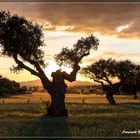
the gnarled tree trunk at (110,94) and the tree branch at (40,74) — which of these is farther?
the tree branch at (40,74)

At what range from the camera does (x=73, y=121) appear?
2039cm

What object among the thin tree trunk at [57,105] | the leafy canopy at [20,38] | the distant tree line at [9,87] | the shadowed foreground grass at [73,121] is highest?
the leafy canopy at [20,38]

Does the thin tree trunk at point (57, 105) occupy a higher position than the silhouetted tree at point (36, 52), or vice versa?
the silhouetted tree at point (36, 52)

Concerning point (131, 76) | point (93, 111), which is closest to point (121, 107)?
point (93, 111)

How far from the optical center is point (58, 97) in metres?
24.2

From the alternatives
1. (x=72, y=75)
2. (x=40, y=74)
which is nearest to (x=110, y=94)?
(x=72, y=75)

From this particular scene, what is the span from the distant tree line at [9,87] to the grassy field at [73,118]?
33cm

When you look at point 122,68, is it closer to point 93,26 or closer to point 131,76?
point 131,76

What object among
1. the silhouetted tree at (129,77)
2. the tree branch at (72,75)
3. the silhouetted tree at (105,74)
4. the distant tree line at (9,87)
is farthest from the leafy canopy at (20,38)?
the silhouetted tree at (129,77)

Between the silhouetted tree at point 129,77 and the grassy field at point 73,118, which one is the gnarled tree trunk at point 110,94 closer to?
the grassy field at point 73,118

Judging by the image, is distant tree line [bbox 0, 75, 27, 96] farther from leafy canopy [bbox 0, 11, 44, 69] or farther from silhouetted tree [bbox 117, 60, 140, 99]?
silhouetted tree [bbox 117, 60, 140, 99]

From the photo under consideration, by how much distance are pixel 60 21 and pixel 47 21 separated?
52 centimetres

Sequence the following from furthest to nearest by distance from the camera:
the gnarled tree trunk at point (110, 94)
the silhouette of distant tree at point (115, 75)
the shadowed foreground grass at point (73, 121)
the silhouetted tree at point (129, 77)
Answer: the silhouetted tree at point (129, 77)
the silhouette of distant tree at point (115, 75)
the gnarled tree trunk at point (110, 94)
the shadowed foreground grass at point (73, 121)

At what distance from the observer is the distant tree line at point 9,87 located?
20413mm
